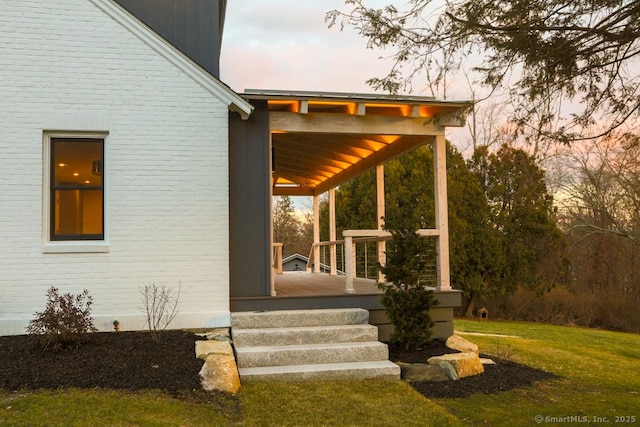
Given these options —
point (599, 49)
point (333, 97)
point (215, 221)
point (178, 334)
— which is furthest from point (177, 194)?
point (599, 49)

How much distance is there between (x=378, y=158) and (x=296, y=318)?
14.3 feet

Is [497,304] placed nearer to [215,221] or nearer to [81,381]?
[215,221]

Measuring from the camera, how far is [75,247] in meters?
7.23

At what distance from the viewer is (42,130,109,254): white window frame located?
7215mm

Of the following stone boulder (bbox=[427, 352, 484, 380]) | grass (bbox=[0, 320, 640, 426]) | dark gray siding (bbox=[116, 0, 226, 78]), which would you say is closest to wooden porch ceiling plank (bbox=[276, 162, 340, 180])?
dark gray siding (bbox=[116, 0, 226, 78])

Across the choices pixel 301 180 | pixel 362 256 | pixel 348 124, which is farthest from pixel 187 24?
pixel 362 256

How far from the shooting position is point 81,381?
5336 millimetres

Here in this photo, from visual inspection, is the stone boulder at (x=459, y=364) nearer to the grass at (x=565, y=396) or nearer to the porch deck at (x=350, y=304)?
the grass at (x=565, y=396)

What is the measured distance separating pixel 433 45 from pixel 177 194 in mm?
3979

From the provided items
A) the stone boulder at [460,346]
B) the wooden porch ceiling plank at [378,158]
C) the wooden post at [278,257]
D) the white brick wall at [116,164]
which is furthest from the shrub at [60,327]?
the wooden post at [278,257]

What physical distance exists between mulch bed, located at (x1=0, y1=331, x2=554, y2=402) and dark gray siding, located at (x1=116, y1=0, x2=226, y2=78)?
172 inches

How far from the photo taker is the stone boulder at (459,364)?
6391mm

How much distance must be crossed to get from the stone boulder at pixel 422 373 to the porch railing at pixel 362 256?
1.53 meters

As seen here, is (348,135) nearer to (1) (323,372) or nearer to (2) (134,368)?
(1) (323,372)
